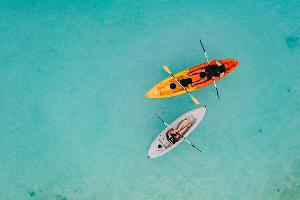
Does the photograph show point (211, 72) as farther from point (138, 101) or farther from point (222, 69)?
point (138, 101)

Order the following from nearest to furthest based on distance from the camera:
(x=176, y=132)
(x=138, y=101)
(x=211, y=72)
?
(x=211, y=72), (x=176, y=132), (x=138, y=101)

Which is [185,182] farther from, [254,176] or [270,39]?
[270,39]

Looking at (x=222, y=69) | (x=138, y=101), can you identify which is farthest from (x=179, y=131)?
(x=222, y=69)

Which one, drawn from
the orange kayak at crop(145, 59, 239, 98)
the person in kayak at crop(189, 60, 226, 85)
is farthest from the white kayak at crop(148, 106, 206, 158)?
the person in kayak at crop(189, 60, 226, 85)

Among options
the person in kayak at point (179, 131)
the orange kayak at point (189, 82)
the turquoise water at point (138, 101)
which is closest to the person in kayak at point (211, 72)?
the orange kayak at point (189, 82)

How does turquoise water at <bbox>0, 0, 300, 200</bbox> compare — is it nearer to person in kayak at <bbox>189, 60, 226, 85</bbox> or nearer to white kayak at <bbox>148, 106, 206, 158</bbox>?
white kayak at <bbox>148, 106, 206, 158</bbox>

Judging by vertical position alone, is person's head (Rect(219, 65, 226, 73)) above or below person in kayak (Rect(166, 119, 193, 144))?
above

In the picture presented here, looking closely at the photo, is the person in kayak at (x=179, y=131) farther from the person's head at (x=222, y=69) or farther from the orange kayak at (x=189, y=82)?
the person's head at (x=222, y=69)
